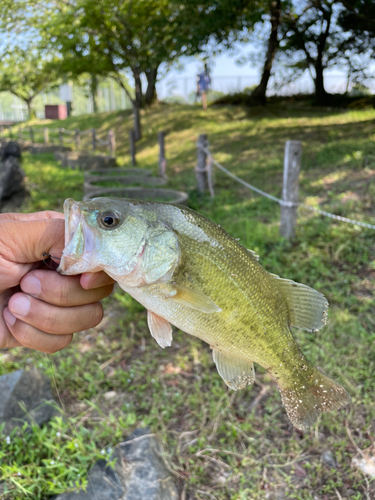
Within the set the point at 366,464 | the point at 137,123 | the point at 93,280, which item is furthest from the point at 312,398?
the point at 137,123

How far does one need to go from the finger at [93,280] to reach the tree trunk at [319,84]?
16501 millimetres

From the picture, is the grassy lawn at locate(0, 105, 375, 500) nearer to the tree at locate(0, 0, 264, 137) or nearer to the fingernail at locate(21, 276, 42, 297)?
the fingernail at locate(21, 276, 42, 297)

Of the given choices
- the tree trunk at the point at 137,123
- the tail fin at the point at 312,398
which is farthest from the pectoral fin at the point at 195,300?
the tree trunk at the point at 137,123

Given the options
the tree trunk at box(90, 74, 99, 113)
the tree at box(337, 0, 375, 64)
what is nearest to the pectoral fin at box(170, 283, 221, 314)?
the tree at box(337, 0, 375, 64)

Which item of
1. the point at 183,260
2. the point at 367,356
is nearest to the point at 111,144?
the point at 367,356

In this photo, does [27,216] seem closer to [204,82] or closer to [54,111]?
[204,82]

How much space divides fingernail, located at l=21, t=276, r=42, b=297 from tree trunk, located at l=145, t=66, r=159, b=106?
1845cm

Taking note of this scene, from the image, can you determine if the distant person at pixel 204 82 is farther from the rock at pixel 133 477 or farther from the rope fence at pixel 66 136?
the rock at pixel 133 477

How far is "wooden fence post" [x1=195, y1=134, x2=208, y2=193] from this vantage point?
320 inches

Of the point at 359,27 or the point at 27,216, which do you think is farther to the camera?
the point at 359,27

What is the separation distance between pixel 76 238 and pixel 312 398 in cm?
104

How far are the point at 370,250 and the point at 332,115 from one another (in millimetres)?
9646

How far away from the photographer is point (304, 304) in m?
1.35

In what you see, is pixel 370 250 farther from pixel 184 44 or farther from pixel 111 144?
pixel 111 144
